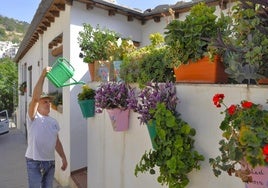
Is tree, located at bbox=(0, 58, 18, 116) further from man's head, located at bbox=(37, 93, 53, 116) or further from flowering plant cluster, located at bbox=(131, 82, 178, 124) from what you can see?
flowering plant cluster, located at bbox=(131, 82, 178, 124)

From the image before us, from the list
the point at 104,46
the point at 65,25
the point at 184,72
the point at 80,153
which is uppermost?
the point at 65,25

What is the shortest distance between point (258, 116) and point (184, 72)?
0.96 m

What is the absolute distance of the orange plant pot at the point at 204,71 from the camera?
2146 mm

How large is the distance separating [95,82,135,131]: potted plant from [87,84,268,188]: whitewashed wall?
0.10 m

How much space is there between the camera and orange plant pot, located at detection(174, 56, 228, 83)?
7.04ft

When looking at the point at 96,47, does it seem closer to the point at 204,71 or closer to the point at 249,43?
the point at 204,71

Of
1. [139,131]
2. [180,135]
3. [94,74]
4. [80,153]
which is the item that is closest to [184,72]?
[180,135]

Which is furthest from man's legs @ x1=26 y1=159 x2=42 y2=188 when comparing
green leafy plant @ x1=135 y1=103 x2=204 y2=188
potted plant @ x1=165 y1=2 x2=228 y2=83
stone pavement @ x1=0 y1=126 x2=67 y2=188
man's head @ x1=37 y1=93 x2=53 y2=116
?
potted plant @ x1=165 y1=2 x2=228 y2=83

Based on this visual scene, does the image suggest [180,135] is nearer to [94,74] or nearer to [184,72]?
[184,72]

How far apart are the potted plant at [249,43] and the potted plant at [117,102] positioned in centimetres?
141

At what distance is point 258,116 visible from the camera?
4.96 ft

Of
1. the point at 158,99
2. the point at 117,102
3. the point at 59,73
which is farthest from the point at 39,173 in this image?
the point at 158,99

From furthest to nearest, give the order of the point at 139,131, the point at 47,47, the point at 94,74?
the point at 47,47, the point at 94,74, the point at 139,131

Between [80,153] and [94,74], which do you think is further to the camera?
[80,153]
